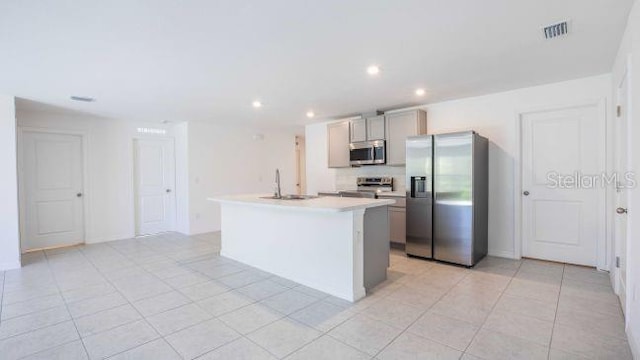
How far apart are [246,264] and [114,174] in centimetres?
359

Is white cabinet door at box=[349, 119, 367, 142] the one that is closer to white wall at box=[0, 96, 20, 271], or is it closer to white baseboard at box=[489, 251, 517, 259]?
white baseboard at box=[489, 251, 517, 259]

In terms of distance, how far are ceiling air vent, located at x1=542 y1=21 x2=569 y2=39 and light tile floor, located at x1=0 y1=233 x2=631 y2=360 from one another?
7.52 ft

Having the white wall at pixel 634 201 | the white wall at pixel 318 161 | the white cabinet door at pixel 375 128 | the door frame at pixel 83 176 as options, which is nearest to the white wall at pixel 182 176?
the door frame at pixel 83 176

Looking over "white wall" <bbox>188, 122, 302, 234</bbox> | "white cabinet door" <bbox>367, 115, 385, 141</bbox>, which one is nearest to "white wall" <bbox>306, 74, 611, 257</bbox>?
"white cabinet door" <bbox>367, 115, 385, 141</bbox>

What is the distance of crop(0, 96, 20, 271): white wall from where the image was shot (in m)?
4.11

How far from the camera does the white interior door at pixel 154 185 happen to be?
627cm

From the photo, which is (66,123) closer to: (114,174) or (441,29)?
(114,174)

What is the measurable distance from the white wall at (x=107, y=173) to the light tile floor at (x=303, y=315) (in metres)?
1.84

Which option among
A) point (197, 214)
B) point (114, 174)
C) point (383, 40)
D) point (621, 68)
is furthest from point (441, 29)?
point (114, 174)

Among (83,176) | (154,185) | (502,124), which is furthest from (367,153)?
(83,176)

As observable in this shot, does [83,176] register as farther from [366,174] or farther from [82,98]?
[366,174]

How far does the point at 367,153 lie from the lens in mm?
5414

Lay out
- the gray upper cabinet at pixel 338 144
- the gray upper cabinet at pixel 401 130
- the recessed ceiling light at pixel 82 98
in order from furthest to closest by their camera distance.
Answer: the gray upper cabinet at pixel 338 144, the gray upper cabinet at pixel 401 130, the recessed ceiling light at pixel 82 98

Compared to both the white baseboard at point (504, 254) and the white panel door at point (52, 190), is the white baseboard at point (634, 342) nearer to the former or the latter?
the white baseboard at point (504, 254)
